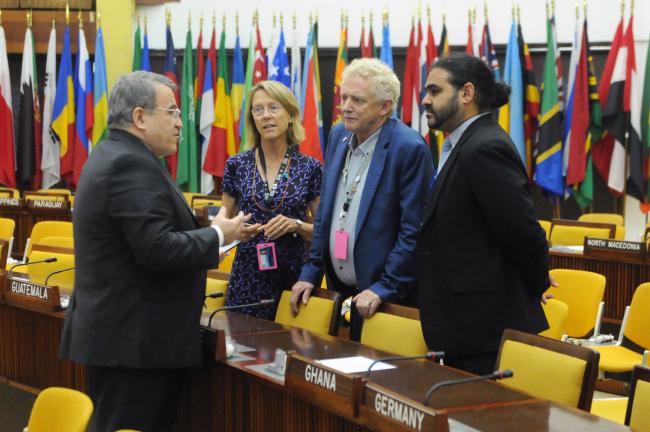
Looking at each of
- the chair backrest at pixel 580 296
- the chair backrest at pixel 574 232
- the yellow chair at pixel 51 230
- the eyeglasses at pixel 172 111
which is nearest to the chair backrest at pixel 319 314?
the eyeglasses at pixel 172 111

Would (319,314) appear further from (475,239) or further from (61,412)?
(61,412)

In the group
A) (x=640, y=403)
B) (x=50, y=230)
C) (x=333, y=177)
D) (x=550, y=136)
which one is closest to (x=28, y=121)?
(x=50, y=230)

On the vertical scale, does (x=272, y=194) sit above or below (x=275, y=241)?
above

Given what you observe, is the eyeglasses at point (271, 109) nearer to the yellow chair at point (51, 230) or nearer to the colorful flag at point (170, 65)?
the yellow chair at point (51, 230)

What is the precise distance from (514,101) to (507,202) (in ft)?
21.5

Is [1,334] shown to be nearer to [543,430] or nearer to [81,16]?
[543,430]

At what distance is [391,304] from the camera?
3238 millimetres

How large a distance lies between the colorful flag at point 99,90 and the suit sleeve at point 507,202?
26.6 ft

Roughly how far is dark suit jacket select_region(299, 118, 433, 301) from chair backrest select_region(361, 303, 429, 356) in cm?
11

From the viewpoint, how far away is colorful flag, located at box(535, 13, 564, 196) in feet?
29.5

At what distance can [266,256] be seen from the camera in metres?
3.72

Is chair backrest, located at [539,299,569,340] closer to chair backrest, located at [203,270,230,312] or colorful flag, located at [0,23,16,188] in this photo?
chair backrest, located at [203,270,230,312]

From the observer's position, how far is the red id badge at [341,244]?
342 centimetres

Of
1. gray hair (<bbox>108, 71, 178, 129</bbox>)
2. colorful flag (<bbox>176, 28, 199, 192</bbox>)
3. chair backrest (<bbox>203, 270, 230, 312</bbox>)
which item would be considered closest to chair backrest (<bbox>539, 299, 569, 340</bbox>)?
chair backrest (<bbox>203, 270, 230, 312</bbox>)
